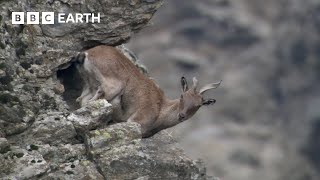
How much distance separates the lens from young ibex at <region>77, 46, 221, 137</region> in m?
38.6

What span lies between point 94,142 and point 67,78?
4.96 m

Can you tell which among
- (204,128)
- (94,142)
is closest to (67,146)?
(94,142)

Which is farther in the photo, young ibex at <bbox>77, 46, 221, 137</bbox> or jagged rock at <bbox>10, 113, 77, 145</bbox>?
young ibex at <bbox>77, 46, 221, 137</bbox>

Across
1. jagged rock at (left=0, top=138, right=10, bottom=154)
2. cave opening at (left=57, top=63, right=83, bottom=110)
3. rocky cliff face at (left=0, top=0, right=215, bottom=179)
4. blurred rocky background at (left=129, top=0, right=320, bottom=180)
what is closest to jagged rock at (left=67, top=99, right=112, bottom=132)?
rocky cliff face at (left=0, top=0, right=215, bottom=179)

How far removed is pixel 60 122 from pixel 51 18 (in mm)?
4834

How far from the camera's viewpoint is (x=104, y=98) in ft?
125

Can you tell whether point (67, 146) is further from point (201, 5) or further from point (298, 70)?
point (201, 5)

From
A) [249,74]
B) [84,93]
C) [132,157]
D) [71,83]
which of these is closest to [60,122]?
[132,157]

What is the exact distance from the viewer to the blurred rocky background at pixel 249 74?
129 meters

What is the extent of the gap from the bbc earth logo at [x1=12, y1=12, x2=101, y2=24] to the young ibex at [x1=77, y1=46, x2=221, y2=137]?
3.41 ft

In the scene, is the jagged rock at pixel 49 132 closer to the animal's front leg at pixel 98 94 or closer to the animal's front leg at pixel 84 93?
the animal's front leg at pixel 98 94

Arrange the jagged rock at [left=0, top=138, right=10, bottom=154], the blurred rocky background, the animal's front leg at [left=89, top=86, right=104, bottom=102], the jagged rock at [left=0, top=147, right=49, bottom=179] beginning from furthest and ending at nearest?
1. the blurred rocky background
2. the animal's front leg at [left=89, top=86, right=104, bottom=102]
3. the jagged rock at [left=0, top=138, right=10, bottom=154]
4. the jagged rock at [left=0, top=147, right=49, bottom=179]

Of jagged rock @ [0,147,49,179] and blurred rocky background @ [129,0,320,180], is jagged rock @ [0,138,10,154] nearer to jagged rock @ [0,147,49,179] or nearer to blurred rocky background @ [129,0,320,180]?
jagged rock @ [0,147,49,179]

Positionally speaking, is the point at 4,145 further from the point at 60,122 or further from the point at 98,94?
the point at 98,94
